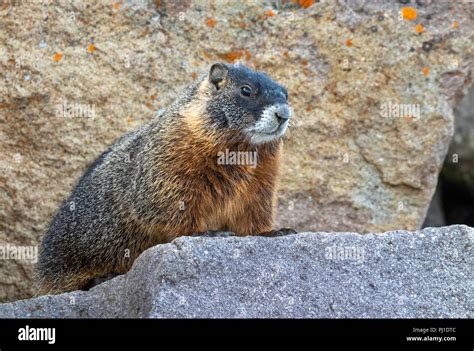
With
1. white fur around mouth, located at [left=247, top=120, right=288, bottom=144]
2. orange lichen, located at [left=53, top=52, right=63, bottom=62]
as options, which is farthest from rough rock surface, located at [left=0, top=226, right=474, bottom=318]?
orange lichen, located at [left=53, top=52, right=63, bottom=62]

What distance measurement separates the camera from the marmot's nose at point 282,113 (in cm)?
714

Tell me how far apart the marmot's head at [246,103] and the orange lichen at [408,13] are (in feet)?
8.23

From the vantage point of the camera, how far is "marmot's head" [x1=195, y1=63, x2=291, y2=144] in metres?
7.19

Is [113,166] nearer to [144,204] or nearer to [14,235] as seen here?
[144,204]

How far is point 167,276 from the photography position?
5.86 metres

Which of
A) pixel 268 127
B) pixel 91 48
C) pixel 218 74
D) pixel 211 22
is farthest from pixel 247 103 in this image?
pixel 91 48

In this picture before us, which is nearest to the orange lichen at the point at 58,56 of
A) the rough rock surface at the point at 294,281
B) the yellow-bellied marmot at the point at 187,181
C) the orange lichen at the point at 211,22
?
the orange lichen at the point at 211,22

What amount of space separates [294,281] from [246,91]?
1.81 meters

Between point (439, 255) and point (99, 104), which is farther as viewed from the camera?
point (99, 104)

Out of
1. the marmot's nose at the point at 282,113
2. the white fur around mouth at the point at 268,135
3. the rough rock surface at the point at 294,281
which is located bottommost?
the rough rock surface at the point at 294,281

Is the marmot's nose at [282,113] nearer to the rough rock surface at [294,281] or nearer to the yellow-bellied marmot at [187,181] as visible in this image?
the yellow-bellied marmot at [187,181]

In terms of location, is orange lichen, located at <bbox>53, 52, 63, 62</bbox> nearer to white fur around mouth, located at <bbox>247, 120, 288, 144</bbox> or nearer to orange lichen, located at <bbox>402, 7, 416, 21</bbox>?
white fur around mouth, located at <bbox>247, 120, 288, 144</bbox>
